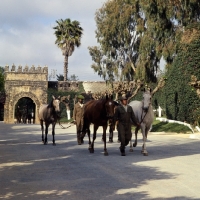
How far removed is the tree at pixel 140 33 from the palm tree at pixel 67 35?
13152 millimetres

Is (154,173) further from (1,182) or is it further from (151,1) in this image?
(151,1)

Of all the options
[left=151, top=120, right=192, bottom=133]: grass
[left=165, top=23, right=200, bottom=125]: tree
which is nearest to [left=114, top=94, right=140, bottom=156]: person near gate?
[left=165, top=23, right=200, bottom=125]: tree

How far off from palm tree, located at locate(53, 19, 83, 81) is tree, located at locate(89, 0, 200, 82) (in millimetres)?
13152

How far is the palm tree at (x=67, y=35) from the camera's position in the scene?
64688 mm

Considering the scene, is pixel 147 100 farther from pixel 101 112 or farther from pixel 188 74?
pixel 188 74

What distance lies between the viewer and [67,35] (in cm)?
6494

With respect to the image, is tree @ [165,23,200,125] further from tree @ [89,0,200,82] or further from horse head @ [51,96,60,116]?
horse head @ [51,96,60,116]

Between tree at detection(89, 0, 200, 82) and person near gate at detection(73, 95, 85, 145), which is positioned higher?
tree at detection(89, 0, 200, 82)

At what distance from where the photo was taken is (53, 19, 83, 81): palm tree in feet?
212

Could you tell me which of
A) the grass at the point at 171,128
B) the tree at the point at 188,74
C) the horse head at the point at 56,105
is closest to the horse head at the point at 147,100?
the horse head at the point at 56,105

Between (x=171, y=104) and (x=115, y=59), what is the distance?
15612mm

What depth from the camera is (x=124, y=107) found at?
15.1 meters

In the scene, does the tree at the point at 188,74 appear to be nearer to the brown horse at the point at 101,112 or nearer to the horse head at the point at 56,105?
the horse head at the point at 56,105

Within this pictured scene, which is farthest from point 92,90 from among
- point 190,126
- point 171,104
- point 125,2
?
point 190,126
